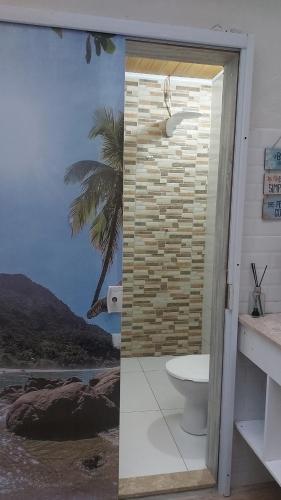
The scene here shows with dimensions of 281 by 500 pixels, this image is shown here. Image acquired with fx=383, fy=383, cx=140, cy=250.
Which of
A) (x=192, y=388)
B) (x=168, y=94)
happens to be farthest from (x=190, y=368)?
(x=168, y=94)

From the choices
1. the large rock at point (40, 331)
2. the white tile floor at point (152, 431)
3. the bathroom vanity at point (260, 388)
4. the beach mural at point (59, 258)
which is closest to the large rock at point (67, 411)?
the beach mural at point (59, 258)

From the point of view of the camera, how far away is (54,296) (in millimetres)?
1555

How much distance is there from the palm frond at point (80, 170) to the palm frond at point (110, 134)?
0.18 ft

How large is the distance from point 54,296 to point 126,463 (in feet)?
3.37

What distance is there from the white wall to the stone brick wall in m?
1.39

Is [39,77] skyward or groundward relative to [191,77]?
groundward

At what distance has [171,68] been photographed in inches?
101

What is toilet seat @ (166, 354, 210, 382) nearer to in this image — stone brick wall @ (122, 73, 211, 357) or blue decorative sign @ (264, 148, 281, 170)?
stone brick wall @ (122, 73, 211, 357)

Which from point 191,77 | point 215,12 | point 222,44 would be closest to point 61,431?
point 222,44

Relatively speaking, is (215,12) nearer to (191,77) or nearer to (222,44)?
(222,44)

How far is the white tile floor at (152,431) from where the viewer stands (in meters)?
1.96

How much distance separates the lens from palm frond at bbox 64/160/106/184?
4.93 feet

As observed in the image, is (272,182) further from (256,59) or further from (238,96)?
(256,59)

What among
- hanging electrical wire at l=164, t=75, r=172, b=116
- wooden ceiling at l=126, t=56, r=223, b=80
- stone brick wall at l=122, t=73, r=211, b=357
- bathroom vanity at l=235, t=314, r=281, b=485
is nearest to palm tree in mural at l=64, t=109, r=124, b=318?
bathroom vanity at l=235, t=314, r=281, b=485
